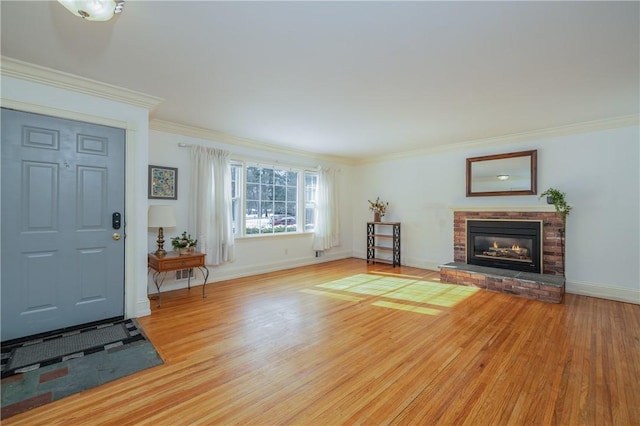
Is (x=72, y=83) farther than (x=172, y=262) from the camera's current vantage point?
No

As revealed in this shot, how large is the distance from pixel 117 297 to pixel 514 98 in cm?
501

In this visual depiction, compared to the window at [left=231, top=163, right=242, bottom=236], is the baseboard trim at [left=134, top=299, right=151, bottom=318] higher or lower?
lower

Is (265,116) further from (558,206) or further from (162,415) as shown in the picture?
(558,206)

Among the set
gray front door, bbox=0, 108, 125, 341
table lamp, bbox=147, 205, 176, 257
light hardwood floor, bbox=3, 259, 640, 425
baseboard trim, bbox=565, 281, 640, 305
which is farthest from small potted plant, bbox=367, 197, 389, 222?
gray front door, bbox=0, 108, 125, 341

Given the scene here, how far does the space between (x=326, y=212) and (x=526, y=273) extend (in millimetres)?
3813

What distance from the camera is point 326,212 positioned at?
6.46 metres

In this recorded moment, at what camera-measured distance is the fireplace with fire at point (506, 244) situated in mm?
4455

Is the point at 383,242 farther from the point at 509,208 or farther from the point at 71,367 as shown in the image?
the point at 71,367

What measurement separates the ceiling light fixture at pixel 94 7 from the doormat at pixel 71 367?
2.42 m

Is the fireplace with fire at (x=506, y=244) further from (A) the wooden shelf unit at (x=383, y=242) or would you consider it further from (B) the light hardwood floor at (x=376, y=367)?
(A) the wooden shelf unit at (x=383, y=242)

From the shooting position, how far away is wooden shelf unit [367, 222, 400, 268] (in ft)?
20.0

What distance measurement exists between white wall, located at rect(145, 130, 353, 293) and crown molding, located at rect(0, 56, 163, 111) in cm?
104

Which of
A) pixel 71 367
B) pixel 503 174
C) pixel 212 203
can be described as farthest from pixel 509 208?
pixel 71 367

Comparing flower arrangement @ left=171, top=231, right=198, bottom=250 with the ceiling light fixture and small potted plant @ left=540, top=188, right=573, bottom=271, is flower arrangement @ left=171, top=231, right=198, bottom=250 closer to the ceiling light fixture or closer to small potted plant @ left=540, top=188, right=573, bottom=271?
the ceiling light fixture
